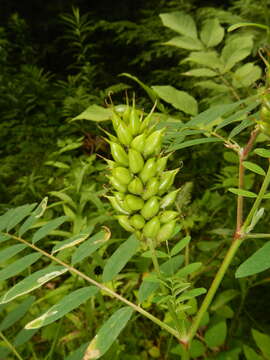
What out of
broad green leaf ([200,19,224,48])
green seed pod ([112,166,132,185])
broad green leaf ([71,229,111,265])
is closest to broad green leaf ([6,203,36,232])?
broad green leaf ([71,229,111,265])

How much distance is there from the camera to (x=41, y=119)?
13.4 ft

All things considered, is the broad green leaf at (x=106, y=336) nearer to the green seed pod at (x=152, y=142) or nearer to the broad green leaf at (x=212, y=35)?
the green seed pod at (x=152, y=142)

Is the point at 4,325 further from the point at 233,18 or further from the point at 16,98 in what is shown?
the point at 16,98

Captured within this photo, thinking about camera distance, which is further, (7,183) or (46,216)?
(7,183)

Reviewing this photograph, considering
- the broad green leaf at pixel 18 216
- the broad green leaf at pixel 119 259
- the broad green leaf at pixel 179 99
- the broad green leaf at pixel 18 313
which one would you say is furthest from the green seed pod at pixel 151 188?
the broad green leaf at pixel 179 99

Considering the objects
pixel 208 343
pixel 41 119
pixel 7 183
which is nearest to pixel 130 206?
pixel 208 343

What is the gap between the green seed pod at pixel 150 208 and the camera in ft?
2.16

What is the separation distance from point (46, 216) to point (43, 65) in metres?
4.70

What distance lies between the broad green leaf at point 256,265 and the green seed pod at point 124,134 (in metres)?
0.30

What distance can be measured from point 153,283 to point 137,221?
0.80 ft

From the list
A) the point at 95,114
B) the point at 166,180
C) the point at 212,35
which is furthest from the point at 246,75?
the point at 166,180

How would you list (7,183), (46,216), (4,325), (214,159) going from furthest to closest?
(7,183), (214,159), (46,216), (4,325)

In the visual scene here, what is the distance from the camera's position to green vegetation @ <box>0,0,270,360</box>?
679 millimetres

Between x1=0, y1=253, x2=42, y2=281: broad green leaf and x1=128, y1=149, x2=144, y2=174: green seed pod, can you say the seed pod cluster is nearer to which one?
x1=128, y1=149, x2=144, y2=174: green seed pod
